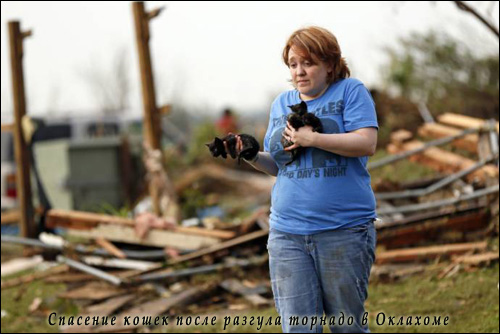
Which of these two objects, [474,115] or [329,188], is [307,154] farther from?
[474,115]

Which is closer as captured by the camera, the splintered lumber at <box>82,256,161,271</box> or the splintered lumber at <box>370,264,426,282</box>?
the splintered lumber at <box>370,264,426,282</box>

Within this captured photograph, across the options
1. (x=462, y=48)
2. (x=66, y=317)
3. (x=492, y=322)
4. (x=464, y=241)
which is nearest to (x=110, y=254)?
(x=66, y=317)

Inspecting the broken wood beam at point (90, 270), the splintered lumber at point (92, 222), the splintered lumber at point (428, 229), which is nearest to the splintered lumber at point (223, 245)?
the splintered lumber at point (92, 222)

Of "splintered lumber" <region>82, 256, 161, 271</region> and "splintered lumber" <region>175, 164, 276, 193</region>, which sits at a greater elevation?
"splintered lumber" <region>82, 256, 161, 271</region>

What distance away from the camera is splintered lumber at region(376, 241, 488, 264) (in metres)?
6.33

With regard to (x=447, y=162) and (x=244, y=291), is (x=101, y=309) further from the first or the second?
(x=447, y=162)

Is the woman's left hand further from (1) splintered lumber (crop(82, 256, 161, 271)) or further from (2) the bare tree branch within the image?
(1) splintered lumber (crop(82, 256, 161, 271))

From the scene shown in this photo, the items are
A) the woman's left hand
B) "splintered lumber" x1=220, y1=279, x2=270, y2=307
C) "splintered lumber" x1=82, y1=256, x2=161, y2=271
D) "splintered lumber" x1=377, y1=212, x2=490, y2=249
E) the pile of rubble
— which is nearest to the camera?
the woman's left hand

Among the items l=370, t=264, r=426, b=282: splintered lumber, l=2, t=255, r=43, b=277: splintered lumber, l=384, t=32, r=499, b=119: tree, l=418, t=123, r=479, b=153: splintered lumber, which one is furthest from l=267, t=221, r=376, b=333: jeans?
l=384, t=32, r=499, b=119: tree

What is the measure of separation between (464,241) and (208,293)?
100 inches

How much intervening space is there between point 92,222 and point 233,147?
5.11 m

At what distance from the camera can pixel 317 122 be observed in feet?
9.69

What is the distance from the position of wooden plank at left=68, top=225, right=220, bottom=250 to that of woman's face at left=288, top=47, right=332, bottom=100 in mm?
4404

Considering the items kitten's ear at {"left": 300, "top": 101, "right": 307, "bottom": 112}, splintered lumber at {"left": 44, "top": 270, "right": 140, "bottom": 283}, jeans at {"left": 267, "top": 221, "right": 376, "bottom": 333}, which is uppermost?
kitten's ear at {"left": 300, "top": 101, "right": 307, "bottom": 112}
